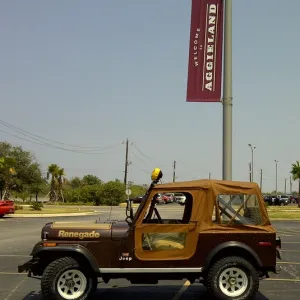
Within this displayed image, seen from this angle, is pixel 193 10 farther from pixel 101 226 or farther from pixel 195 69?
pixel 101 226

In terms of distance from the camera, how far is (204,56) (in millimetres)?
16516

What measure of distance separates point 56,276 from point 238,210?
2997mm

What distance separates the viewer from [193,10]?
16469 mm

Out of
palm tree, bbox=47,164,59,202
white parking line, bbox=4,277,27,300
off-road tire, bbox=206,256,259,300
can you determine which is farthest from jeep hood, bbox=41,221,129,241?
palm tree, bbox=47,164,59,202

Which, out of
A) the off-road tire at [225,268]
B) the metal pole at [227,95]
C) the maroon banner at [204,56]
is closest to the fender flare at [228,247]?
the off-road tire at [225,268]

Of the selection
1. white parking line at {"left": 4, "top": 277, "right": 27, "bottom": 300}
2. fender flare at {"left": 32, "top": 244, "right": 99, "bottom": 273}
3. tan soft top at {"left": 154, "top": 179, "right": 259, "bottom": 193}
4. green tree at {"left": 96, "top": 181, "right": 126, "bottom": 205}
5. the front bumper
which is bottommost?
white parking line at {"left": 4, "top": 277, "right": 27, "bottom": 300}

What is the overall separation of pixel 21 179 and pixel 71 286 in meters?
62.3

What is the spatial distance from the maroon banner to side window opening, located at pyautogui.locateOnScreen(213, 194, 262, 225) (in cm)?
913

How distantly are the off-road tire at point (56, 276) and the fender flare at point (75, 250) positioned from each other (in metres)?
0.16

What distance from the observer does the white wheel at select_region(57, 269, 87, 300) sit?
23.6ft

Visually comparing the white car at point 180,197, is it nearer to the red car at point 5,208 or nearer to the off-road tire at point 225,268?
the off-road tire at point 225,268

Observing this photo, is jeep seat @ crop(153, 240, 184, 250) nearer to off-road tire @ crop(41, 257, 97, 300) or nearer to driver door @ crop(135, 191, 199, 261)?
driver door @ crop(135, 191, 199, 261)

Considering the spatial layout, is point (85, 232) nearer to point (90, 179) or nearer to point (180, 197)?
point (180, 197)

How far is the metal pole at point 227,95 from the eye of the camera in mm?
17188
